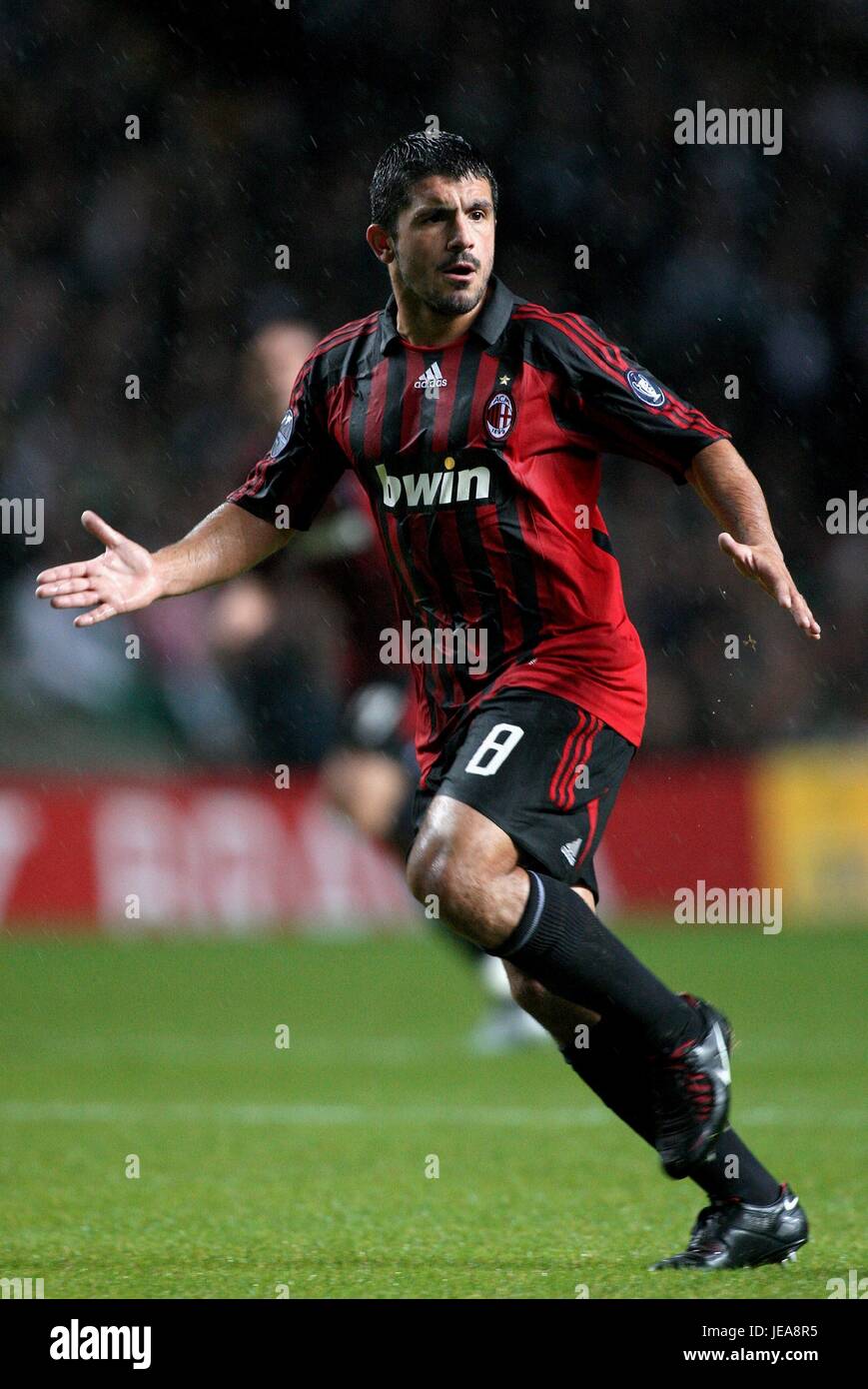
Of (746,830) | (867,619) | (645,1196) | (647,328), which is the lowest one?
(645,1196)

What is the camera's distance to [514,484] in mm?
3836

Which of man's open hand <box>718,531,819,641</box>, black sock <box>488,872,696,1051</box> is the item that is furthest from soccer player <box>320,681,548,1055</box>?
man's open hand <box>718,531,819,641</box>

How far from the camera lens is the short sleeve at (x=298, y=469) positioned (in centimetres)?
416

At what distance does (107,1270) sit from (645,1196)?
149 cm

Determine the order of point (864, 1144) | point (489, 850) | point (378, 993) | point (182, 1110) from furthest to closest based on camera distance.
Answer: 1. point (378, 993)
2. point (182, 1110)
3. point (864, 1144)
4. point (489, 850)

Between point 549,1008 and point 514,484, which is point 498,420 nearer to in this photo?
point 514,484

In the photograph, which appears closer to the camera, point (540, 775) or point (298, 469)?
point (540, 775)

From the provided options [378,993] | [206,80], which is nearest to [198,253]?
[206,80]

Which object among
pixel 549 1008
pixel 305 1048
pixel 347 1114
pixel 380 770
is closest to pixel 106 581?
pixel 549 1008

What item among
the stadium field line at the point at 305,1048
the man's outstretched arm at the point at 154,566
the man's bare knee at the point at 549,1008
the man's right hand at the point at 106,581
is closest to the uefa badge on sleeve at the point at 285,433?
the man's outstretched arm at the point at 154,566

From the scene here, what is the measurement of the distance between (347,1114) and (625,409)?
296cm

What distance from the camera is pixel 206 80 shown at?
15141 mm

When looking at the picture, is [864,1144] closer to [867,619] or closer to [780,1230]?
[780,1230]

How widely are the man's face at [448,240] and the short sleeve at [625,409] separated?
199mm
